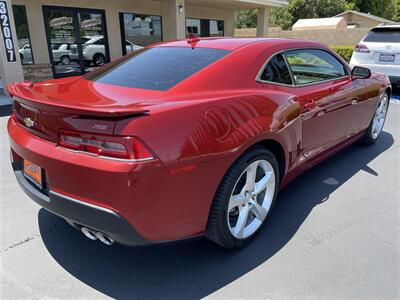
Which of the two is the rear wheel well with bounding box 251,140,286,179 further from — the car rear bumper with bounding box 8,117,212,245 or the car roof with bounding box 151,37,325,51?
the car roof with bounding box 151,37,325,51

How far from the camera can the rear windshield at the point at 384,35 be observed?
764 centimetres

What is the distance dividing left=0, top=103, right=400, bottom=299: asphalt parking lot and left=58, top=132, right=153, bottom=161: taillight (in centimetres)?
75

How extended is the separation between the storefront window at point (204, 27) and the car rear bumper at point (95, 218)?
14.2 metres

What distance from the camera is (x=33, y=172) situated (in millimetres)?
2238

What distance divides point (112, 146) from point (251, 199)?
3.91 feet

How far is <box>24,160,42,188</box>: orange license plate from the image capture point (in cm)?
215

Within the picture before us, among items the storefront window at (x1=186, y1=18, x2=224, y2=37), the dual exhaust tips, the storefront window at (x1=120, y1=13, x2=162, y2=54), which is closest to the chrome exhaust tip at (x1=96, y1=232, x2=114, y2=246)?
the dual exhaust tips

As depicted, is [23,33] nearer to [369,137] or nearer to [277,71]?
[277,71]

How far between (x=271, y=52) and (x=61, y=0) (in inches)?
384

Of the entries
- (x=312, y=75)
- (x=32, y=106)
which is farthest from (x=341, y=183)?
(x=32, y=106)

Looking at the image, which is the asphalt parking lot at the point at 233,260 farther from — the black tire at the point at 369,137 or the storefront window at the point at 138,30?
the storefront window at the point at 138,30

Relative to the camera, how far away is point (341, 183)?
364 centimetres

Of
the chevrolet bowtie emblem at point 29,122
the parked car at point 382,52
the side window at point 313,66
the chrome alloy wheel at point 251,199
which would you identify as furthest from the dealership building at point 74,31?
the chrome alloy wheel at point 251,199

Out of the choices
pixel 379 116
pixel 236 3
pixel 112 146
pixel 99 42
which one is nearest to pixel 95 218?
pixel 112 146
